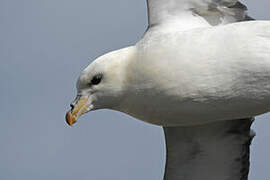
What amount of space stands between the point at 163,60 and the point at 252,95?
3.78ft

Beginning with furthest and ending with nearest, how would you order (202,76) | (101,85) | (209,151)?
(209,151) → (101,85) → (202,76)

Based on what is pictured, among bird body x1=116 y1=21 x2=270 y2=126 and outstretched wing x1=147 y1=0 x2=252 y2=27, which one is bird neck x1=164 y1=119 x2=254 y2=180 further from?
bird body x1=116 y1=21 x2=270 y2=126

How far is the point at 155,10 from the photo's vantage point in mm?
13430

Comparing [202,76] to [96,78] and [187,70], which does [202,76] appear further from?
[96,78]

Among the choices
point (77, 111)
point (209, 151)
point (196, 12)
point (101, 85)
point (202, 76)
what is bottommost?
point (209, 151)

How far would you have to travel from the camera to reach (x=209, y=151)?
14750mm

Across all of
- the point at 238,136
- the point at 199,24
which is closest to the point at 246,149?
the point at 238,136

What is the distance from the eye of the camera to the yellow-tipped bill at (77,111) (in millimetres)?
13141

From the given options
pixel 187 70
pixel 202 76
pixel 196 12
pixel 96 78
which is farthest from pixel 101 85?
pixel 196 12

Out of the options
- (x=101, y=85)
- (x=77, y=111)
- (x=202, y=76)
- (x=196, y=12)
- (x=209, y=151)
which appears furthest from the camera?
(x=209, y=151)

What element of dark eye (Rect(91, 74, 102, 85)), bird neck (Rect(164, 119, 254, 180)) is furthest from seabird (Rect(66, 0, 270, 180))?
bird neck (Rect(164, 119, 254, 180))

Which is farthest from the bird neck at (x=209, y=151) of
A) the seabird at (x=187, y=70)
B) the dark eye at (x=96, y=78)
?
the dark eye at (x=96, y=78)

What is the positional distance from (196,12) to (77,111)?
203 centimetres

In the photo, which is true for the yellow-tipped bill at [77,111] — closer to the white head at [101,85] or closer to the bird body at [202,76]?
the white head at [101,85]
